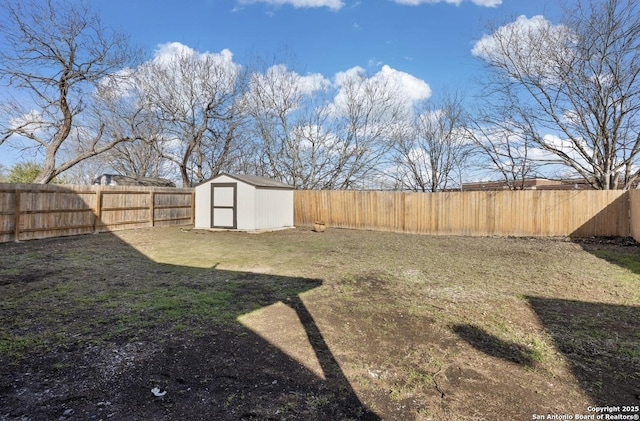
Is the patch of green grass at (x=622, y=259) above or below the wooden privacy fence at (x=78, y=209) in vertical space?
below

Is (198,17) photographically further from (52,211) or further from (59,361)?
(59,361)

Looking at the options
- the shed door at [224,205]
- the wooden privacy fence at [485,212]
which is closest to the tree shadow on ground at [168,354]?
the shed door at [224,205]

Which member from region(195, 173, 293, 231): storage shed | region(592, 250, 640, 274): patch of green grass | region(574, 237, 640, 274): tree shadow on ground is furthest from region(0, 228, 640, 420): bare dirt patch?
region(195, 173, 293, 231): storage shed

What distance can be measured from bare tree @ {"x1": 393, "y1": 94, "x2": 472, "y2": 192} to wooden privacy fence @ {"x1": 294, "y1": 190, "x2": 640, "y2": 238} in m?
6.66

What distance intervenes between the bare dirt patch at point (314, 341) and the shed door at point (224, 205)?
243 inches

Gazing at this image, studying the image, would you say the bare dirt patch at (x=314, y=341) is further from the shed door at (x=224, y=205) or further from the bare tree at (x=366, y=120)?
the bare tree at (x=366, y=120)

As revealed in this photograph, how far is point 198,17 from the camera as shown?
11.0m

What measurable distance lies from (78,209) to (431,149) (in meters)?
16.3

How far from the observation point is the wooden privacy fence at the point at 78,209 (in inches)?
333

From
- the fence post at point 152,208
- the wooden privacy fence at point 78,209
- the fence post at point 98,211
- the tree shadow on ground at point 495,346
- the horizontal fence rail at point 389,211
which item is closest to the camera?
the tree shadow on ground at point 495,346

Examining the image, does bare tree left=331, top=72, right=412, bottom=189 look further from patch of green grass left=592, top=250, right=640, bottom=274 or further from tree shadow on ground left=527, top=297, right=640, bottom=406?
tree shadow on ground left=527, top=297, right=640, bottom=406

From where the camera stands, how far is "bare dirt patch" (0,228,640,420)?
1.98 metres

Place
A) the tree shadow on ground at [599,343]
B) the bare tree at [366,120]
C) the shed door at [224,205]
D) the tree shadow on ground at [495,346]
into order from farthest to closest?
the bare tree at [366,120]
the shed door at [224,205]
the tree shadow on ground at [495,346]
the tree shadow on ground at [599,343]

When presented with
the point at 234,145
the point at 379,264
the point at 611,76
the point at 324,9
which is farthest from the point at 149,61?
the point at 611,76
